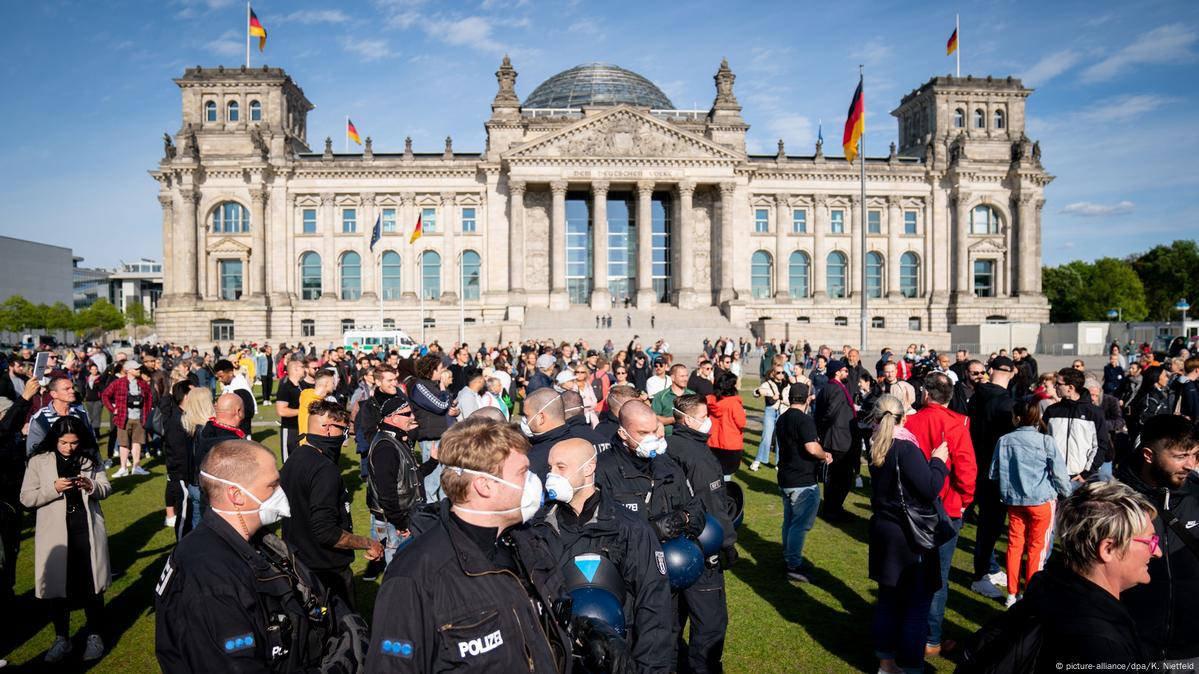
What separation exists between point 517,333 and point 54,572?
43.3 meters

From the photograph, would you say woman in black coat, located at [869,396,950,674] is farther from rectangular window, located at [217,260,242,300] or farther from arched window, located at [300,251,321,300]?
rectangular window, located at [217,260,242,300]

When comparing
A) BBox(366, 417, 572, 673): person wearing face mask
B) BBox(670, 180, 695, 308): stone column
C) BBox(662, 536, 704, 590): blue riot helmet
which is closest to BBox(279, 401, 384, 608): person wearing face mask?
BBox(662, 536, 704, 590): blue riot helmet

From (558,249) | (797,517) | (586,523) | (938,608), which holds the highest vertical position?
(558,249)

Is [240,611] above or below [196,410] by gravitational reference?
below

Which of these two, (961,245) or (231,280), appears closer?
(231,280)

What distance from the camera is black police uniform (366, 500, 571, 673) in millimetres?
2812

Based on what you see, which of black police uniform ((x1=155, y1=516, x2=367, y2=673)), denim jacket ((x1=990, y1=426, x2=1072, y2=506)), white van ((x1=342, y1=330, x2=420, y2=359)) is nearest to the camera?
black police uniform ((x1=155, y1=516, x2=367, y2=673))

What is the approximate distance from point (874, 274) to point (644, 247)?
2055 cm

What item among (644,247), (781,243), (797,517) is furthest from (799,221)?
(797,517)

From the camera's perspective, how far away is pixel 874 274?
201 ft

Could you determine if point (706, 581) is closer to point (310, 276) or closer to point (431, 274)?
point (431, 274)

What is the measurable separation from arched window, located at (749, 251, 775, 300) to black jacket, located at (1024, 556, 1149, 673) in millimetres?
58066

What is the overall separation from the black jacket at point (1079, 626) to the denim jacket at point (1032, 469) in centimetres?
479

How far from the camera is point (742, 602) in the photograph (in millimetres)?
7914
